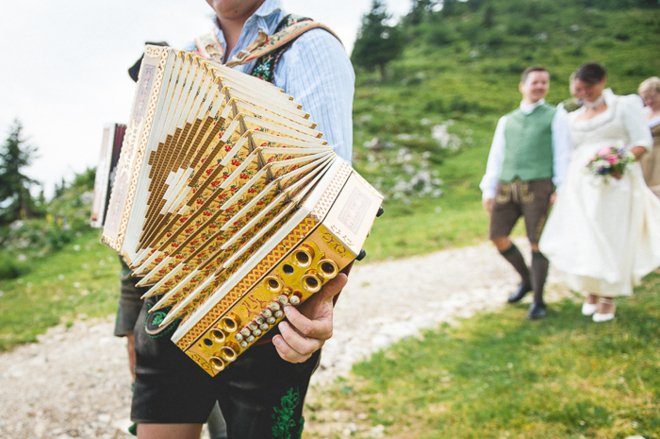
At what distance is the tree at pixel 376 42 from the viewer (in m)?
38.1

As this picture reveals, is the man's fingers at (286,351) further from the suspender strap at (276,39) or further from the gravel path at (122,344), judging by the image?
the gravel path at (122,344)

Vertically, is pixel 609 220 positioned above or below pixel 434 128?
above

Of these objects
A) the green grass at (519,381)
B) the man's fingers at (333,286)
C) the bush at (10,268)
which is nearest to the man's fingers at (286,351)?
the man's fingers at (333,286)

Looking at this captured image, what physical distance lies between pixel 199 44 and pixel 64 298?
6.15 m

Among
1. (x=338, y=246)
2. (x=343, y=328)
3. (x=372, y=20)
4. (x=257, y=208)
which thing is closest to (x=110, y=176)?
(x=257, y=208)

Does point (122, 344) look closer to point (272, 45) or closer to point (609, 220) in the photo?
point (272, 45)

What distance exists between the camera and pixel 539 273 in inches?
200

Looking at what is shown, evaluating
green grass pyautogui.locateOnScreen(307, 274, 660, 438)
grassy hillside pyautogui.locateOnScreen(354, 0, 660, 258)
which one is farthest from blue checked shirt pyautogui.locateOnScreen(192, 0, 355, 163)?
grassy hillside pyautogui.locateOnScreen(354, 0, 660, 258)

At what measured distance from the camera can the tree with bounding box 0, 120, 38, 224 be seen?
12914 millimetres

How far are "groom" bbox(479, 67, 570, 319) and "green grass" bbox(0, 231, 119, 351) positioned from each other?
5.14 metres

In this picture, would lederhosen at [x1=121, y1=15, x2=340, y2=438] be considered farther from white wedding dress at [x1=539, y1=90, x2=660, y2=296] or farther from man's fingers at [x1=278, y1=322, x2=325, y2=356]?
white wedding dress at [x1=539, y1=90, x2=660, y2=296]

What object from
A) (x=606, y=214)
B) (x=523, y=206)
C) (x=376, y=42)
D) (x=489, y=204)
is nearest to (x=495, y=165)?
(x=489, y=204)

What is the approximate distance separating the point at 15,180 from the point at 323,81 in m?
17.2

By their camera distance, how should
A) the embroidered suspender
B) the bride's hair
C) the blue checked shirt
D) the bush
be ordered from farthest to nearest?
the bush → the bride's hair → the embroidered suspender → the blue checked shirt
